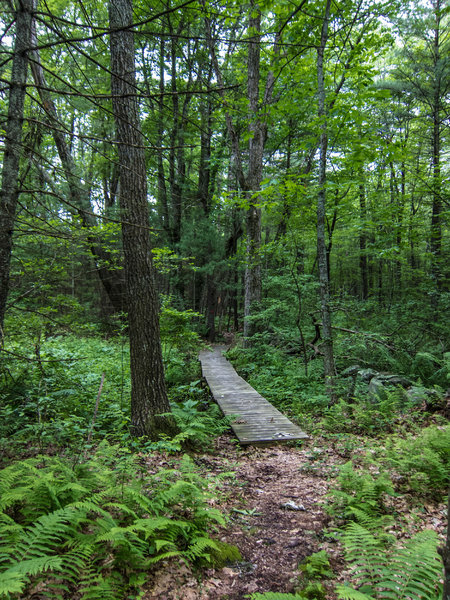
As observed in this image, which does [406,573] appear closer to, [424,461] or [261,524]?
[261,524]

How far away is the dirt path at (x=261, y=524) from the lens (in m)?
2.35

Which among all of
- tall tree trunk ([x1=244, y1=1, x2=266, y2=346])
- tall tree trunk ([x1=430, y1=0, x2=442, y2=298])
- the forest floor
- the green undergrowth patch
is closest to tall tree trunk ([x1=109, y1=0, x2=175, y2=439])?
the green undergrowth patch

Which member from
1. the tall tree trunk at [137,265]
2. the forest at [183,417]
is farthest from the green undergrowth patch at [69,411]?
the tall tree trunk at [137,265]

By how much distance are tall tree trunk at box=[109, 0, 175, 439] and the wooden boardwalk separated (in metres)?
1.47

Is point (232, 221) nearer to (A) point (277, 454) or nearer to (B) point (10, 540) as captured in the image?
(A) point (277, 454)

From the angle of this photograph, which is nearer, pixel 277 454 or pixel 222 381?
pixel 277 454

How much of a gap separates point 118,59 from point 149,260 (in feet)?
9.57

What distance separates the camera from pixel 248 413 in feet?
21.6

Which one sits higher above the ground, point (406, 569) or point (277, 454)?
point (406, 569)

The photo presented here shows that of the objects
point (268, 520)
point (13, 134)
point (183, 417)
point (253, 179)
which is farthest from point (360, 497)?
point (253, 179)

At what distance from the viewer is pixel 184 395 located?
26.4ft

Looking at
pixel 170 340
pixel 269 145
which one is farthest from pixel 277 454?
pixel 269 145

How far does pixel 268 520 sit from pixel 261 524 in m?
0.11

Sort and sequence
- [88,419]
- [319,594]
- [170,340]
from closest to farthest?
1. [319,594]
2. [88,419]
3. [170,340]
